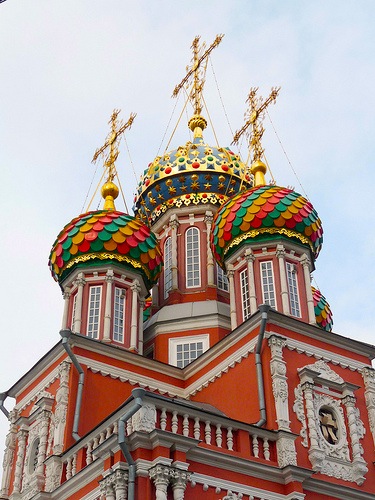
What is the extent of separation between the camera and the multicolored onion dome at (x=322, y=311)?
22.8m

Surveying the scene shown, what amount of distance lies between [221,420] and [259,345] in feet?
7.14

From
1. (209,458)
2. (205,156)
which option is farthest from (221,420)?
(205,156)

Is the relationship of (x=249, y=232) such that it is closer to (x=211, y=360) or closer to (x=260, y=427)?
(x=211, y=360)

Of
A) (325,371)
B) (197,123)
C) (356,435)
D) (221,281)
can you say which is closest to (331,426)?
(356,435)

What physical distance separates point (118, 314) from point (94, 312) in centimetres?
52

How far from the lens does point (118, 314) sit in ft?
59.0

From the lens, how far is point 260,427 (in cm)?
1333

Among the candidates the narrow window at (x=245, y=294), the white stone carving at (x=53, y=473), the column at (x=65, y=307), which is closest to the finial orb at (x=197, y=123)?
the column at (x=65, y=307)

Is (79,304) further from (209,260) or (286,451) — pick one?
(286,451)

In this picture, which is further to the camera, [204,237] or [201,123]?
[201,123]

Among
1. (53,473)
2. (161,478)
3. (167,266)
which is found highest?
(167,266)

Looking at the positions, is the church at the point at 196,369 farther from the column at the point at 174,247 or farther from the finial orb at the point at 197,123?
the finial orb at the point at 197,123

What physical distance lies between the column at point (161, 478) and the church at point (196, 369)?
3 cm

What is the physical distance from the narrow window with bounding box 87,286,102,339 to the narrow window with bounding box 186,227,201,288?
3236 mm
